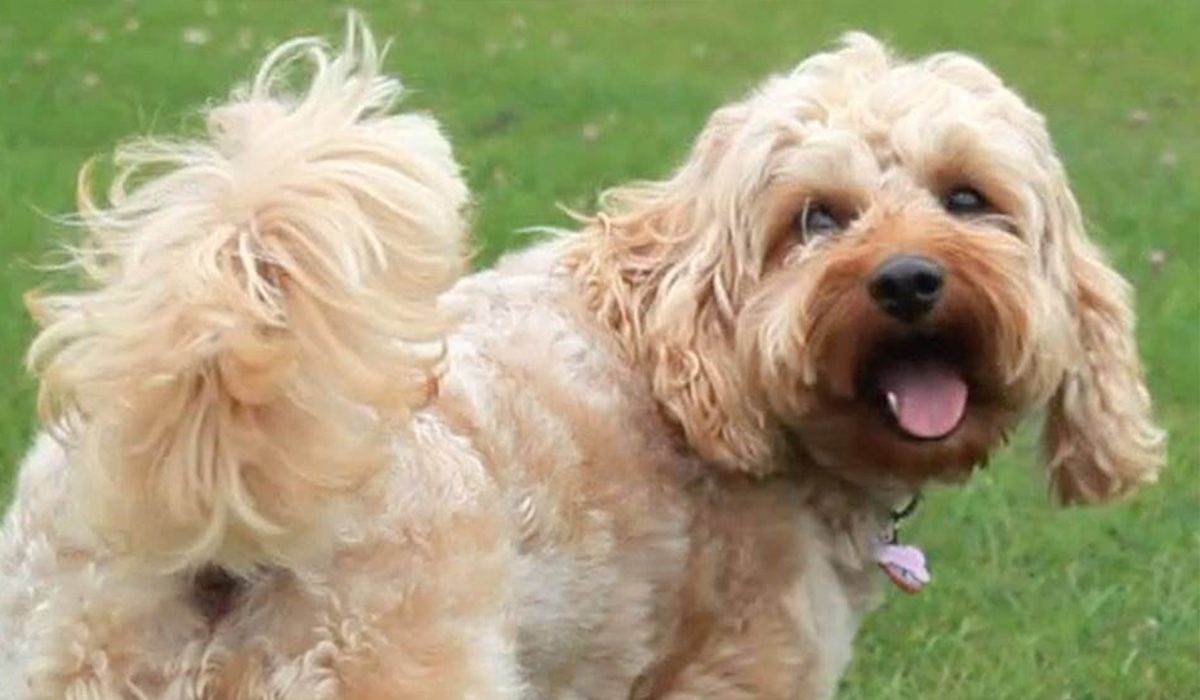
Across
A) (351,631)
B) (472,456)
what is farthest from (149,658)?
(472,456)

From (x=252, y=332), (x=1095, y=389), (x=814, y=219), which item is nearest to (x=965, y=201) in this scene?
(x=814, y=219)

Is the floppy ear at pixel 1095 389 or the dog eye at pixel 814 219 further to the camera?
the floppy ear at pixel 1095 389

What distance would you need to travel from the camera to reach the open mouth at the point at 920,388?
478cm

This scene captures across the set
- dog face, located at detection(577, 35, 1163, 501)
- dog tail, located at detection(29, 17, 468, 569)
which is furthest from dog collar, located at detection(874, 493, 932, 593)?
dog tail, located at detection(29, 17, 468, 569)

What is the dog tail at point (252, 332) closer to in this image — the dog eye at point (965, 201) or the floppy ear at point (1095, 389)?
the dog eye at point (965, 201)

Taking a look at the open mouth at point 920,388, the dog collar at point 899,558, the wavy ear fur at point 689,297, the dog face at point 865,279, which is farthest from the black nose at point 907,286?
the dog collar at point 899,558

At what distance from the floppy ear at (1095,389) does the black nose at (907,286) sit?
405 mm

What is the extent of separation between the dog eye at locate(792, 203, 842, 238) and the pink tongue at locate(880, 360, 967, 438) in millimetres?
276

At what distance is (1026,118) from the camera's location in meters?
4.89

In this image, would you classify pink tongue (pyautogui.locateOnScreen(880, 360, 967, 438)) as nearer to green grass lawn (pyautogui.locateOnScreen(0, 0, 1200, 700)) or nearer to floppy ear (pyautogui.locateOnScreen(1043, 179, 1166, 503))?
floppy ear (pyautogui.locateOnScreen(1043, 179, 1166, 503))

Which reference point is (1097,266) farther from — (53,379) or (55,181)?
(55,181)

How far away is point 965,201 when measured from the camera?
16.0 feet

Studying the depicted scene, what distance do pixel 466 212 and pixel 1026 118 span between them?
1.30 meters

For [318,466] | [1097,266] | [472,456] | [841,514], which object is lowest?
[841,514]
